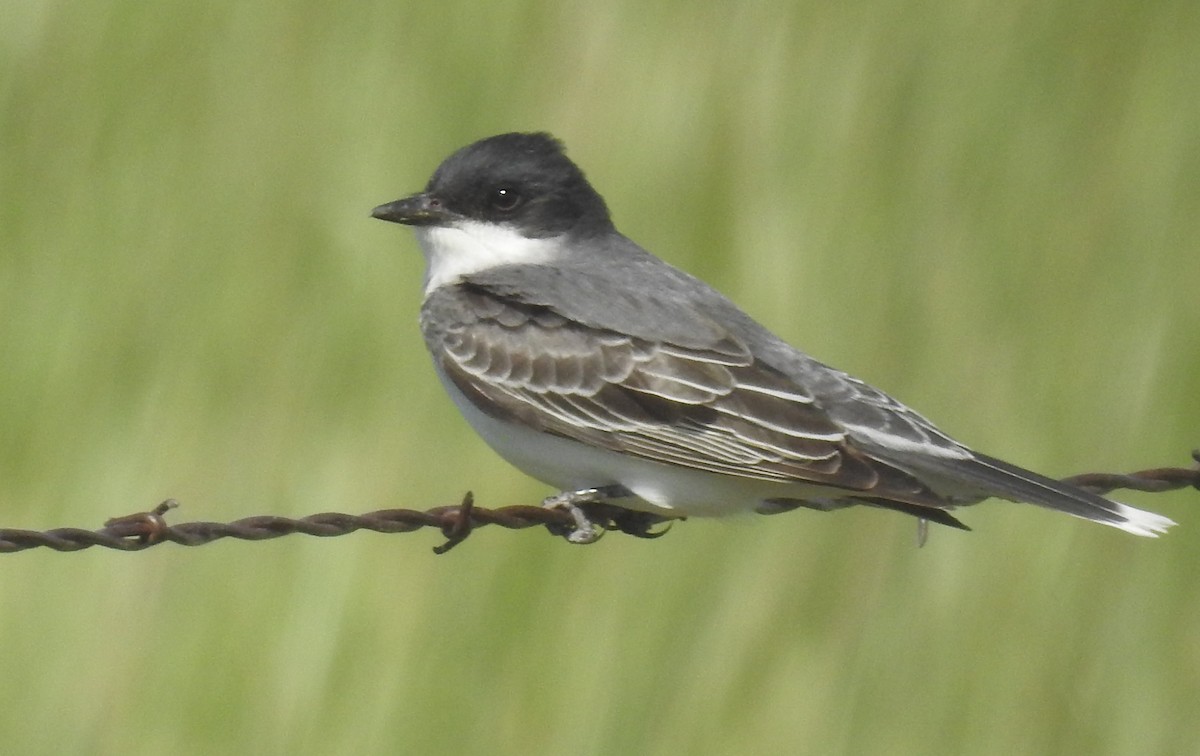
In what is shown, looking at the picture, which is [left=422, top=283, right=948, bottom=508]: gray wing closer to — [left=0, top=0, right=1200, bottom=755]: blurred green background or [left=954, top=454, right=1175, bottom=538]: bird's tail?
[left=954, top=454, right=1175, bottom=538]: bird's tail

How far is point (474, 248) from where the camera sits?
6652 mm

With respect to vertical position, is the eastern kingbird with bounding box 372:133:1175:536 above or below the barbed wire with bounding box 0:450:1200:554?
above

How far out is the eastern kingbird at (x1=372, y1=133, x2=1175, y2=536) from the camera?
206 inches

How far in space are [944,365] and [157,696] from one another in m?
3.22

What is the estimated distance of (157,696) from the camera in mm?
6359

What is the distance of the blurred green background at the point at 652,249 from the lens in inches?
253

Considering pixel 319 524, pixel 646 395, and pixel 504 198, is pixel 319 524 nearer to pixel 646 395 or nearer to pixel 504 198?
pixel 646 395

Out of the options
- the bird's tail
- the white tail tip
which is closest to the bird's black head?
the bird's tail

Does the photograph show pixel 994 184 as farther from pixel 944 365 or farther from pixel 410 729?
pixel 410 729

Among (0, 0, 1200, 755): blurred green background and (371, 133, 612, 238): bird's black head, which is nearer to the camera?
(0, 0, 1200, 755): blurred green background

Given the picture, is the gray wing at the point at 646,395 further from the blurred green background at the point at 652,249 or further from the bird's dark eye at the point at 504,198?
the blurred green background at the point at 652,249

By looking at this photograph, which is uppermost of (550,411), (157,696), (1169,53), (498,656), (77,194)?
(1169,53)

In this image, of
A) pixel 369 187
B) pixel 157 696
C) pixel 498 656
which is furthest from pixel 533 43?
pixel 157 696

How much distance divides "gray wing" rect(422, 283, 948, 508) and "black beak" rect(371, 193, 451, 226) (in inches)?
18.3
